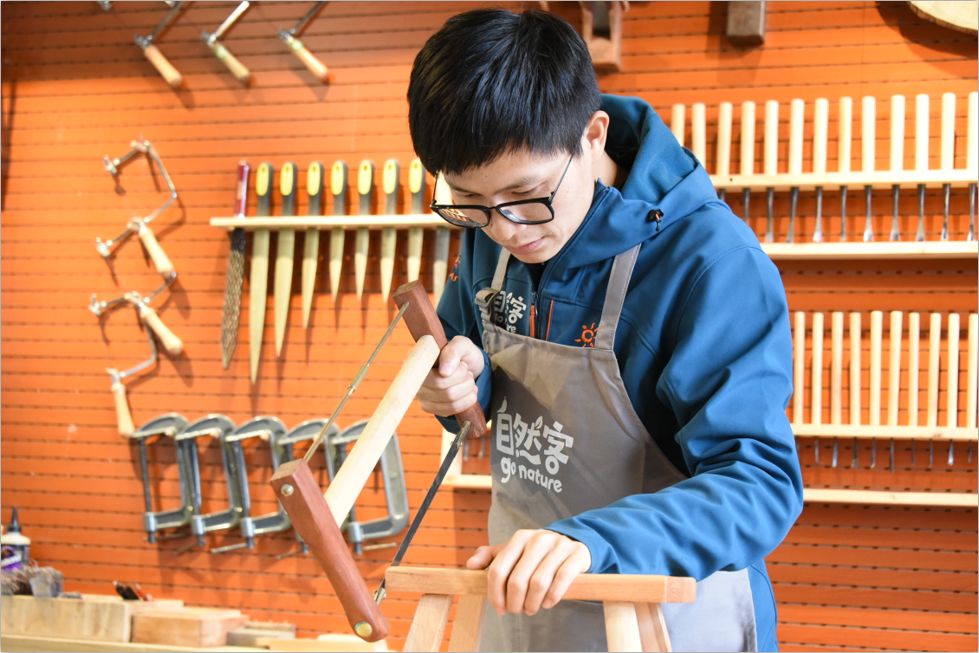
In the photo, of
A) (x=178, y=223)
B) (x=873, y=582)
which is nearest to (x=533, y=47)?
(x=873, y=582)

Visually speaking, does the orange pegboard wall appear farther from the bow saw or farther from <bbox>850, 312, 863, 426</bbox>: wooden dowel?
the bow saw

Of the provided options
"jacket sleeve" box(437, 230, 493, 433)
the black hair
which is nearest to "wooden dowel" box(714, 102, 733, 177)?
"jacket sleeve" box(437, 230, 493, 433)

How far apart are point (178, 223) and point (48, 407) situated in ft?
3.15

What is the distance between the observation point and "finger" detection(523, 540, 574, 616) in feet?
3.51

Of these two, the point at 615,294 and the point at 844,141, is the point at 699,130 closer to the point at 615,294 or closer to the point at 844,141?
the point at 844,141

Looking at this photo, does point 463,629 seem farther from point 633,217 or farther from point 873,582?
point 873,582

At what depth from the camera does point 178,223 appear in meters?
4.21

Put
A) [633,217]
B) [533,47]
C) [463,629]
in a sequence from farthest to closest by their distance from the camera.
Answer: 1. [633,217]
2. [533,47]
3. [463,629]

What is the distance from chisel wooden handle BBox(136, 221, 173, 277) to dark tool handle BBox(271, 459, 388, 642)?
3209mm

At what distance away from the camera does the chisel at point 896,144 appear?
3432 mm

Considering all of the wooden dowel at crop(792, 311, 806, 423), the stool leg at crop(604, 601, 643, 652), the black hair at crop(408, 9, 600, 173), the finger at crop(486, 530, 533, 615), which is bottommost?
the wooden dowel at crop(792, 311, 806, 423)

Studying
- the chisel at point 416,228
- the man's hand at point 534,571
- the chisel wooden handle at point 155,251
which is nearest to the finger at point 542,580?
the man's hand at point 534,571

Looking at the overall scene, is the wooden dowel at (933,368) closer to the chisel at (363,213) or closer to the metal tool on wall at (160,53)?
the chisel at (363,213)

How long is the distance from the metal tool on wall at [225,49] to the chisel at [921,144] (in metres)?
2.47
